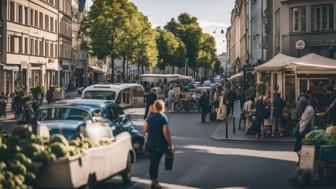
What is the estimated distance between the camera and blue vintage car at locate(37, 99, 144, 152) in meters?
15.0

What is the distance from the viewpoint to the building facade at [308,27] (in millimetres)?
46062

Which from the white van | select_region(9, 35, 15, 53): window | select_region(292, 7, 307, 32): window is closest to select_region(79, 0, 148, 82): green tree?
select_region(9, 35, 15, 53): window

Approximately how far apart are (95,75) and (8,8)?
2578 inches

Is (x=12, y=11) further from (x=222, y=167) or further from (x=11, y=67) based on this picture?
(x=222, y=167)

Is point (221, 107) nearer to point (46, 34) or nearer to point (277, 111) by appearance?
point (277, 111)

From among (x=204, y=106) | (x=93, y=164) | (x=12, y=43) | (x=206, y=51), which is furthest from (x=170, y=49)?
(x=93, y=164)

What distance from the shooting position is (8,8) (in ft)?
214

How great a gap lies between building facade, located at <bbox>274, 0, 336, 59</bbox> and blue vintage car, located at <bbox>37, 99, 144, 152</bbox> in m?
28.7

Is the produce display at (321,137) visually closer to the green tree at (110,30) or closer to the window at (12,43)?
the window at (12,43)

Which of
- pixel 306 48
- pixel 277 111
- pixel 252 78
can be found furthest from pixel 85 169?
pixel 252 78

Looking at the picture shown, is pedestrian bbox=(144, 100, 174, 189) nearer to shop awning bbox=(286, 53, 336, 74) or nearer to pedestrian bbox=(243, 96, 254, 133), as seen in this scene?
shop awning bbox=(286, 53, 336, 74)

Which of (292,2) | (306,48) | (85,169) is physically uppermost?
(292,2)

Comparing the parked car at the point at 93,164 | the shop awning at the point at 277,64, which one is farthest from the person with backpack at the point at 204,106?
the parked car at the point at 93,164

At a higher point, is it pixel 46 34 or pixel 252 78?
pixel 46 34
